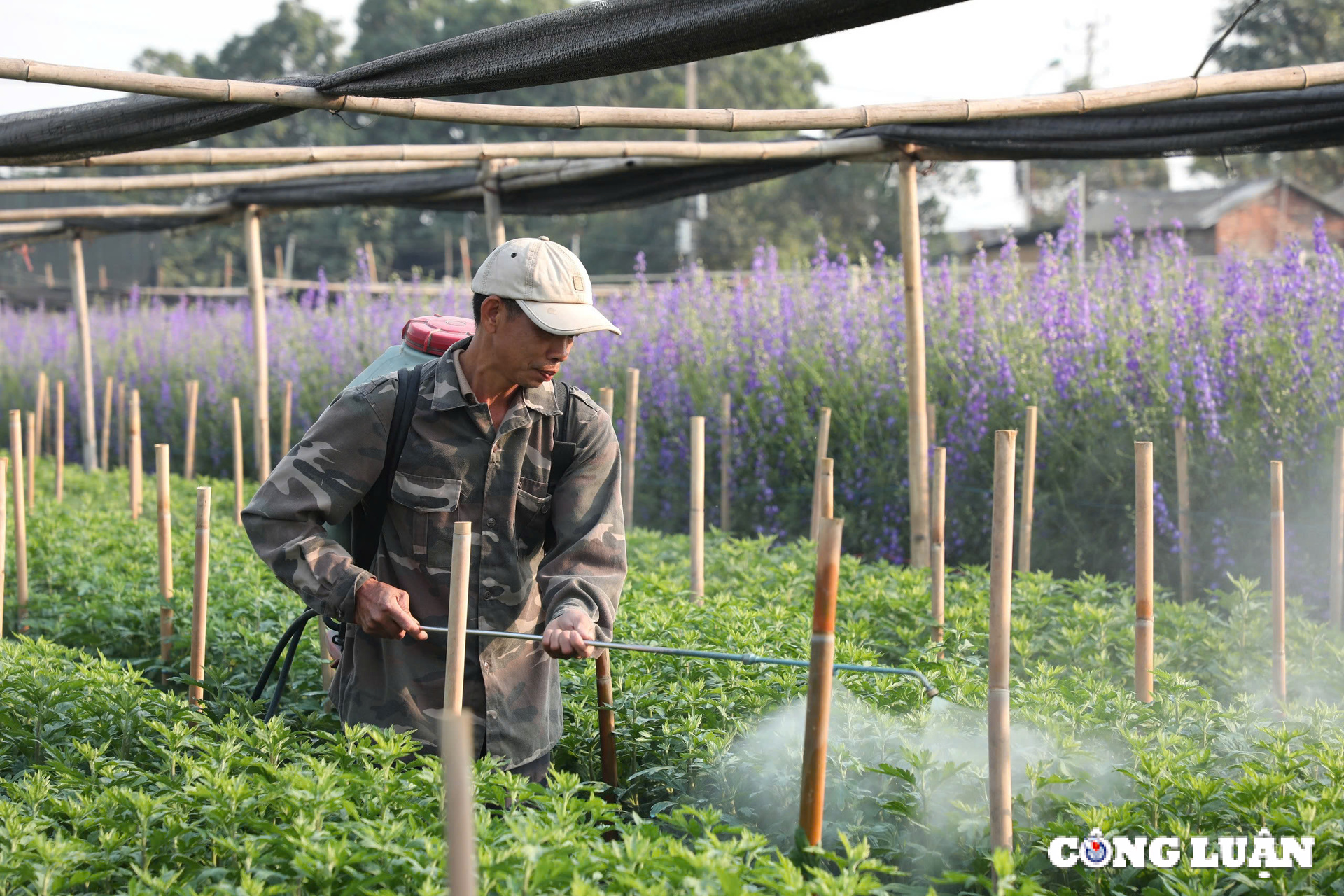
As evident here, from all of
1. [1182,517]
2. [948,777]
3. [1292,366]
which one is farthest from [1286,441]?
[948,777]

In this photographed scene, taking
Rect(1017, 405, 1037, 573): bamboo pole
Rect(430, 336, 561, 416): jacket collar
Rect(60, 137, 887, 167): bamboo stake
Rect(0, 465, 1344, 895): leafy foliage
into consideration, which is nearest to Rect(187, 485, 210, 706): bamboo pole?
Rect(0, 465, 1344, 895): leafy foliage

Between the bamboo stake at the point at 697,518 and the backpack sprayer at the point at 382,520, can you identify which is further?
the bamboo stake at the point at 697,518

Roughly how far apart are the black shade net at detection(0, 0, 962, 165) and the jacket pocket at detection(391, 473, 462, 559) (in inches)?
45.0

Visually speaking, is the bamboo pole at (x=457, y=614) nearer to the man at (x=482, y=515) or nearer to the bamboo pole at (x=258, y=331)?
the man at (x=482, y=515)

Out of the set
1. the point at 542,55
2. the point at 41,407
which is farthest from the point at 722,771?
the point at 41,407

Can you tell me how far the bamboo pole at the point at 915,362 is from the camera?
5.60 m

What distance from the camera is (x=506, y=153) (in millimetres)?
5293

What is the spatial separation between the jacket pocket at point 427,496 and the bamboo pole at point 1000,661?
146 cm

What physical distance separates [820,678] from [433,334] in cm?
201

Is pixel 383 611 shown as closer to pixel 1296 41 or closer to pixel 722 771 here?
pixel 722 771

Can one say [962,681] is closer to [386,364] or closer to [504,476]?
[504,476]

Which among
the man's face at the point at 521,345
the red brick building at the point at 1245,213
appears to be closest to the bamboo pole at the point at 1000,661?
the man's face at the point at 521,345

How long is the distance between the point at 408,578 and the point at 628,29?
1.63 meters

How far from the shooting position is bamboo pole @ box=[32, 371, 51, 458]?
31.4 ft
